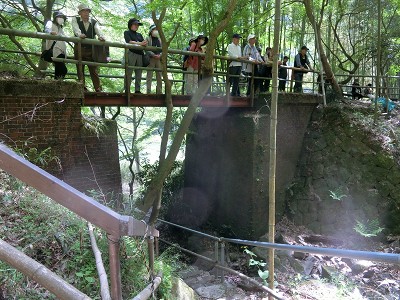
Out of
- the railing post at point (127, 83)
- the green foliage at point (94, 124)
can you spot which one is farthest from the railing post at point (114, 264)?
the railing post at point (127, 83)

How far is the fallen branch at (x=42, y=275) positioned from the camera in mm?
1360

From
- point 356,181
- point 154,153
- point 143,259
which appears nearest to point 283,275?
point 356,181

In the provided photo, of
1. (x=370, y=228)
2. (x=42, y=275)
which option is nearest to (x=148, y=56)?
(x=42, y=275)

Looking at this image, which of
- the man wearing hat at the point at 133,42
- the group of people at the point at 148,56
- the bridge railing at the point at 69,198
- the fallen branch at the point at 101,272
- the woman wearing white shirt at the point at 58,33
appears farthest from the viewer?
the man wearing hat at the point at 133,42

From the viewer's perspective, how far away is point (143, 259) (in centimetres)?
276

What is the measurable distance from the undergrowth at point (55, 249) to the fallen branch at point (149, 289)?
75 millimetres

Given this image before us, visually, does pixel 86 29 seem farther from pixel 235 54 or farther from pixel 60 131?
pixel 235 54

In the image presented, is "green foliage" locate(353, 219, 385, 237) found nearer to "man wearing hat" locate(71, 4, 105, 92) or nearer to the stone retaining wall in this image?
the stone retaining wall

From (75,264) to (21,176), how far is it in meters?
1.22

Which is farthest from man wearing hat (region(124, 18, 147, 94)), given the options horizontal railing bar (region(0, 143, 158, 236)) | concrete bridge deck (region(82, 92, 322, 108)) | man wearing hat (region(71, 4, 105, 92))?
horizontal railing bar (region(0, 143, 158, 236))

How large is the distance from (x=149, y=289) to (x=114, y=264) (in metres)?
0.86

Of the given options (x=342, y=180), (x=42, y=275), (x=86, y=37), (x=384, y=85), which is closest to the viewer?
(x=42, y=275)

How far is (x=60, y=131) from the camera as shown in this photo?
210 inches

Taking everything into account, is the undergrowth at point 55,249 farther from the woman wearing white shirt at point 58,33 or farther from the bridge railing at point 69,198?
the woman wearing white shirt at point 58,33
